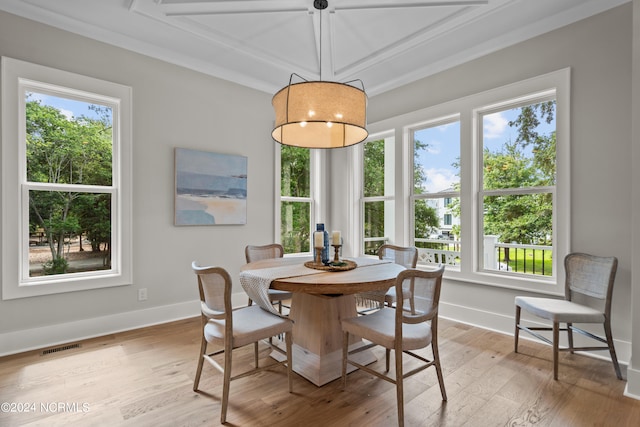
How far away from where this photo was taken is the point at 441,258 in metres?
3.84

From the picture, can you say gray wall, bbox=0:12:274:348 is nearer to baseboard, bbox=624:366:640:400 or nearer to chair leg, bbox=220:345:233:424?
chair leg, bbox=220:345:233:424

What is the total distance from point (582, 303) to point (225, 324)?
113 inches

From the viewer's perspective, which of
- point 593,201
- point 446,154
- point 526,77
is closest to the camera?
point 593,201

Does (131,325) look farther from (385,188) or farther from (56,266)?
(385,188)

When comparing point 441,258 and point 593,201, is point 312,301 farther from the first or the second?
point 593,201

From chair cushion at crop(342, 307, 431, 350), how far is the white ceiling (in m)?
2.55

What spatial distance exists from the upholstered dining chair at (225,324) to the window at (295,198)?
94.8 inches

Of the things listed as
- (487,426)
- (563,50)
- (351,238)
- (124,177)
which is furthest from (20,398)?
(563,50)

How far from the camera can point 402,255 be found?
10.2 ft

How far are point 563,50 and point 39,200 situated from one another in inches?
191

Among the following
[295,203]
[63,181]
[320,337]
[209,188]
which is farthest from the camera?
[295,203]

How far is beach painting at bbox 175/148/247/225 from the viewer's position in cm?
354

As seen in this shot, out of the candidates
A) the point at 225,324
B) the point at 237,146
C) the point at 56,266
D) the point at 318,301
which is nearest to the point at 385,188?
the point at 237,146

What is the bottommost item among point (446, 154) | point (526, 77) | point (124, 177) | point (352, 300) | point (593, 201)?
point (352, 300)
